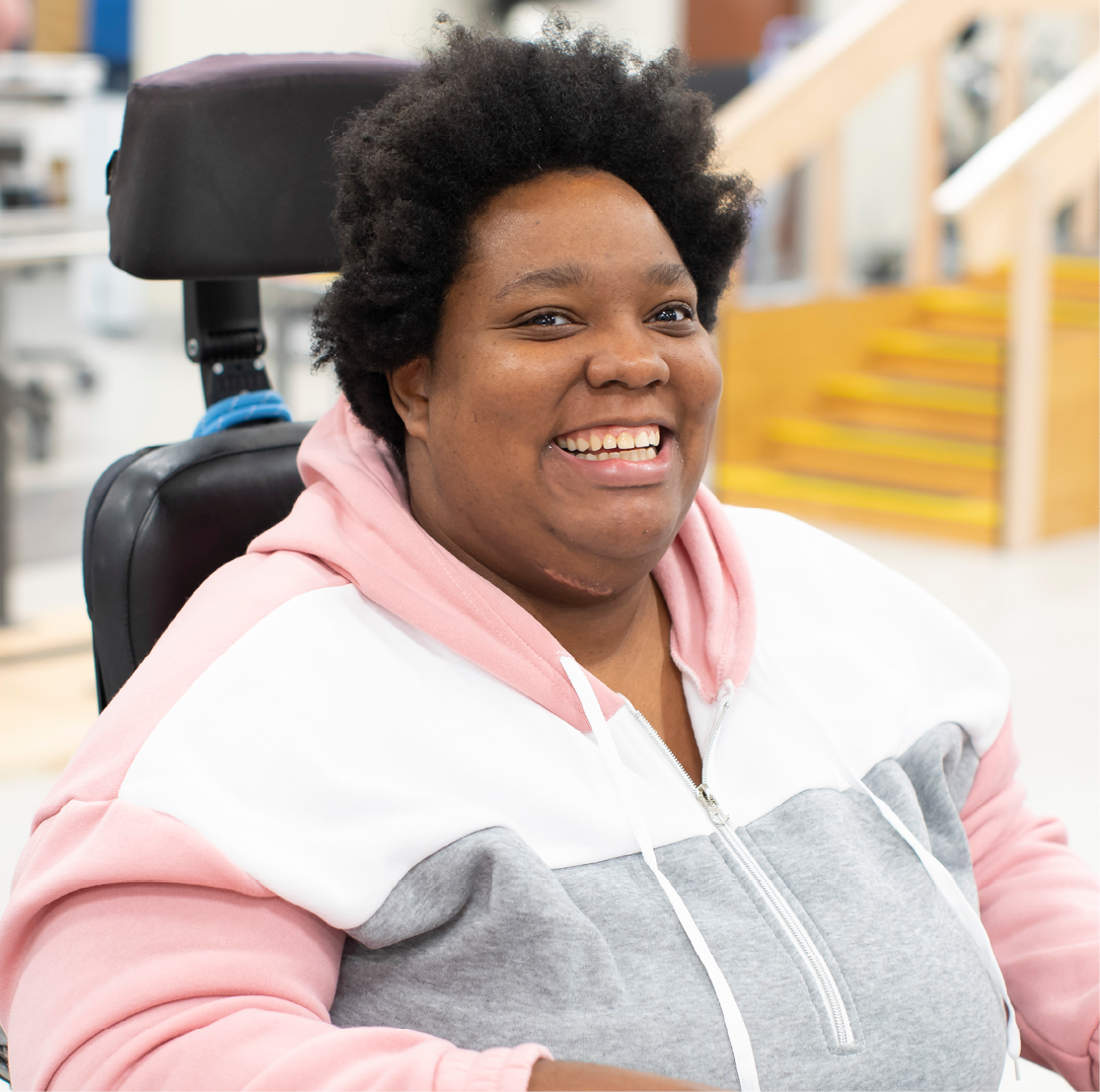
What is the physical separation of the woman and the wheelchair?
0.19m

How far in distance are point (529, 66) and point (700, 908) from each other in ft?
2.25

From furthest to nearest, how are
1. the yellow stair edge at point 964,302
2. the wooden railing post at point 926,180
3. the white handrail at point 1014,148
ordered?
the wooden railing post at point 926,180 → the yellow stair edge at point 964,302 → the white handrail at point 1014,148

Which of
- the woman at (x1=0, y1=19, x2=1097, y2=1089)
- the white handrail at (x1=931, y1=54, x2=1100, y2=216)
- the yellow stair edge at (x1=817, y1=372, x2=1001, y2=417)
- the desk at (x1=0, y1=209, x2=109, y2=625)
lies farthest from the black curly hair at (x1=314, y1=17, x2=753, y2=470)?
the yellow stair edge at (x1=817, y1=372, x2=1001, y2=417)

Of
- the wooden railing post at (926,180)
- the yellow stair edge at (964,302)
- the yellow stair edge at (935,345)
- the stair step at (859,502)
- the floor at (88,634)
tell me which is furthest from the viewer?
the wooden railing post at (926,180)

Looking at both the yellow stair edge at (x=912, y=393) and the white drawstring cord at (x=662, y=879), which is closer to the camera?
the white drawstring cord at (x=662, y=879)

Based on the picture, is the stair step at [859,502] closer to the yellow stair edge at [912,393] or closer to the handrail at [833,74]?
the yellow stair edge at [912,393]

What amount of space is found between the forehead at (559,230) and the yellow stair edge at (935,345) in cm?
499

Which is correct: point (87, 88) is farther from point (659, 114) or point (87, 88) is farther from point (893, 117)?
point (659, 114)

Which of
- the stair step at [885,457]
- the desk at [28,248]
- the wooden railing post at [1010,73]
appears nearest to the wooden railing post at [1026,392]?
the stair step at [885,457]

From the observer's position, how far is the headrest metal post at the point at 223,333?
1.68 m

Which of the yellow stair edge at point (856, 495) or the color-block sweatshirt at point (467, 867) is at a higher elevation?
the color-block sweatshirt at point (467, 867)

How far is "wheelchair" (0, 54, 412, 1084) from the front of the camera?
145 centimetres

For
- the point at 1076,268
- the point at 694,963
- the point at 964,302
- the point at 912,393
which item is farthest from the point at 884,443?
the point at 694,963

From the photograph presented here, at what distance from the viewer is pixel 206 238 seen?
1.49 metres
